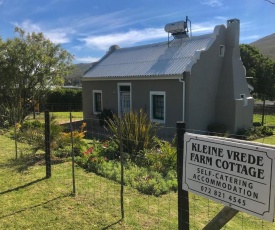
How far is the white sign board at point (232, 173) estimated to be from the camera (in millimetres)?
2385

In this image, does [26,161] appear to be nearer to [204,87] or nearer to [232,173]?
[232,173]

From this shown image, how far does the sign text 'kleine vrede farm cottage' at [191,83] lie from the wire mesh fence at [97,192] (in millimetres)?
6213

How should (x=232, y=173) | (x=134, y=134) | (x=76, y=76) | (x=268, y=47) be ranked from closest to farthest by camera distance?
(x=232, y=173)
(x=134, y=134)
(x=76, y=76)
(x=268, y=47)

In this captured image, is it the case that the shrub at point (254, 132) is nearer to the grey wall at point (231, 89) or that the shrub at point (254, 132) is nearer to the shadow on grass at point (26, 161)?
the grey wall at point (231, 89)

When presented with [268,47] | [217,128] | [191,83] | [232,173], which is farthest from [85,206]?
[268,47]

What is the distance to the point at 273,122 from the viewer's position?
23469 mm

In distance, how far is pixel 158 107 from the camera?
16.0 m

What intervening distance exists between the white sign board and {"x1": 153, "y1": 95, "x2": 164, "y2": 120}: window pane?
12734mm

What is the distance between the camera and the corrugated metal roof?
1537 centimetres

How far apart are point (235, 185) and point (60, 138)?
7516 mm

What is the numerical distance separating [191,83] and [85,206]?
10.2m

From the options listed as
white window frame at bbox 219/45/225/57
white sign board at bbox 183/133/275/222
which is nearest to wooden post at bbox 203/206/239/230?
white sign board at bbox 183/133/275/222

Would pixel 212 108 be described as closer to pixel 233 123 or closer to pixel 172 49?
pixel 233 123

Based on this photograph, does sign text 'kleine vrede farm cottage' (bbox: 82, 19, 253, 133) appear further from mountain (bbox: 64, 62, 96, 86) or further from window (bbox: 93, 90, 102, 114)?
mountain (bbox: 64, 62, 96, 86)
